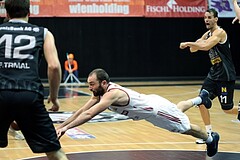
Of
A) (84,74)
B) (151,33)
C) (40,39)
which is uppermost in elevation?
(40,39)

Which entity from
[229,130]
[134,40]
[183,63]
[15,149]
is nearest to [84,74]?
[134,40]

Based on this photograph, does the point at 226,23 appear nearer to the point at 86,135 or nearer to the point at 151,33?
the point at 151,33

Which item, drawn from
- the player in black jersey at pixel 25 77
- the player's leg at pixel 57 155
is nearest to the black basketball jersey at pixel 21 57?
the player in black jersey at pixel 25 77

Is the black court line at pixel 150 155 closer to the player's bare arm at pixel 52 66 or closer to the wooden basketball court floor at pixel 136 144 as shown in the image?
the wooden basketball court floor at pixel 136 144

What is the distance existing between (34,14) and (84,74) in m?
6.21

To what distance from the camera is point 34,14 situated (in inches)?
705

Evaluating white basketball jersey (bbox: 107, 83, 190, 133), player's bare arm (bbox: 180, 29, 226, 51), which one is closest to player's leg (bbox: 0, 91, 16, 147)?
white basketball jersey (bbox: 107, 83, 190, 133)

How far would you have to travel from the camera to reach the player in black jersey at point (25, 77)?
4.75 meters

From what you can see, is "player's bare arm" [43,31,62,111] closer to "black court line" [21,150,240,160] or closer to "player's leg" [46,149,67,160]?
"player's leg" [46,149,67,160]

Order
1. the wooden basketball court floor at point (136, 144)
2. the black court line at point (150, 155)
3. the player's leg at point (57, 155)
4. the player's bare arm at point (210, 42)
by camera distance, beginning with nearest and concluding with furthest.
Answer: the player's leg at point (57, 155)
the black court line at point (150, 155)
the wooden basketball court floor at point (136, 144)
the player's bare arm at point (210, 42)

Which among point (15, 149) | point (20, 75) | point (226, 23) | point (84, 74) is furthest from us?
point (226, 23)

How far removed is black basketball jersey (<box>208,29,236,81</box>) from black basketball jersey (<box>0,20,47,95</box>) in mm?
4402

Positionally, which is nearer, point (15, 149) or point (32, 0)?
point (15, 149)

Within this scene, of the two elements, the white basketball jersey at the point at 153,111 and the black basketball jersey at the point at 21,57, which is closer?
the black basketball jersey at the point at 21,57
